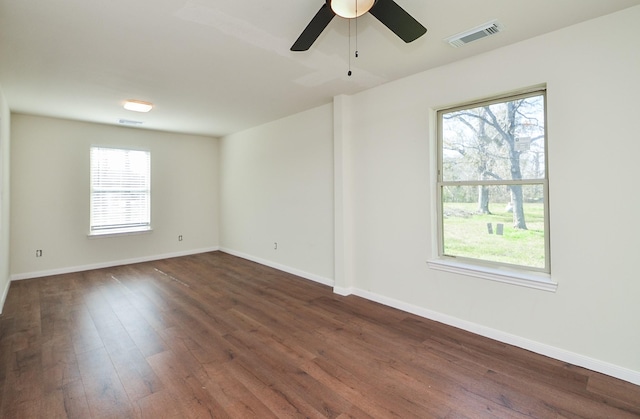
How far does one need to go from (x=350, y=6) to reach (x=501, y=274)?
242cm

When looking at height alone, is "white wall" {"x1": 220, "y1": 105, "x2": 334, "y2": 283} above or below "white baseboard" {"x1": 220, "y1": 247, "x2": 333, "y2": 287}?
above

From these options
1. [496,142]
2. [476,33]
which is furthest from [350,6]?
[496,142]

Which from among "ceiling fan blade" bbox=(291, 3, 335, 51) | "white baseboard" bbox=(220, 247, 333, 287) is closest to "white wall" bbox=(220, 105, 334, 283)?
"white baseboard" bbox=(220, 247, 333, 287)

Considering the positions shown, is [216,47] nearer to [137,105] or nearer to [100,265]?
[137,105]

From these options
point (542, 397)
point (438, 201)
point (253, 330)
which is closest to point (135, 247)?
point (253, 330)

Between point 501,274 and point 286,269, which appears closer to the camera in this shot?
point 501,274

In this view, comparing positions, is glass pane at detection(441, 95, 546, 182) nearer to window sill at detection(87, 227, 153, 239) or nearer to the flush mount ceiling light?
the flush mount ceiling light

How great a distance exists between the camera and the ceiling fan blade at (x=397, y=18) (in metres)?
1.66

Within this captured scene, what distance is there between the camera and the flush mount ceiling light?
400 cm

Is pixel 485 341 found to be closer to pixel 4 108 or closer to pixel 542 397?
pixel 542 397

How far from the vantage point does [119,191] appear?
5.55 m

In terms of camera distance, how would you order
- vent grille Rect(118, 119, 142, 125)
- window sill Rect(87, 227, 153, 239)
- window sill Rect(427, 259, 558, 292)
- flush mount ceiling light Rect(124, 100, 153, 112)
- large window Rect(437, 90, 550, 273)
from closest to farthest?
1. window sill Rect(427, 259, 558, 292)
2. large window Rect(437, 90, 550, 273)
3. flush mount ceiling light Rect(124, 100, 153, 112)
4. vent grille Rect(118, 119, 142, 125)
5. window sill Rect(87, 227, 153, 239)

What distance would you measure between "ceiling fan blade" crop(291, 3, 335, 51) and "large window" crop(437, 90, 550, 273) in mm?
1810

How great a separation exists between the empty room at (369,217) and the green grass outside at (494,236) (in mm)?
14
